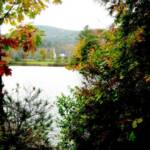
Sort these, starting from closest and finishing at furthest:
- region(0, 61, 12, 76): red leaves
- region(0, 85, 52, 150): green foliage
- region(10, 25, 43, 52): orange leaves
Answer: region(0, 61, 12, 76): red leaves < region(10, 25, 43, 52): orange leaves < region(0, 85, 52, 150): green foliage

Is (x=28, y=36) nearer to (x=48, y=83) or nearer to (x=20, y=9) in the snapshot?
(x=20, y=9)

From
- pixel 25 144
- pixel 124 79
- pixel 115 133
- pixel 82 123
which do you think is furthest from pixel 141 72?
pixel 25 144

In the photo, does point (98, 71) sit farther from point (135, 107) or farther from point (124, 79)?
point (135, 107)

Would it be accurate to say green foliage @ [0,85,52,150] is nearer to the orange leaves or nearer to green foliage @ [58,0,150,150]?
green foliage @ [58,0,150,150]

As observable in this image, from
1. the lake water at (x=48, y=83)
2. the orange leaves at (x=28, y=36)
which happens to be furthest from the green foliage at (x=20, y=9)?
the lake water at (x=48, y=83)

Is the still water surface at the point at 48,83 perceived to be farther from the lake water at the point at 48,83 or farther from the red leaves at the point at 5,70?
the red leaves at the point at 5,70

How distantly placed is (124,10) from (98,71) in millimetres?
1462

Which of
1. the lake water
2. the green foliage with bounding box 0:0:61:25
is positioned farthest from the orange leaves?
the lake water

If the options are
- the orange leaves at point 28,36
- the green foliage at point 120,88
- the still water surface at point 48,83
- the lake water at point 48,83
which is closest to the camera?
the orange leaves at point 28,36

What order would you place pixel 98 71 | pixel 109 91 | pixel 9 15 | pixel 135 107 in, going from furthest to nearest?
1. pixel 98 71
2. pixel 109 91
3. pixel 135 107
4. pixel 9 15

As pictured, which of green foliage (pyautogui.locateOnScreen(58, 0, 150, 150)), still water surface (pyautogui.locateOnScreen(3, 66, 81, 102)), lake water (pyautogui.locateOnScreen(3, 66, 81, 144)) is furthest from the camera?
still water surface (pyautogui.locateOnScreen(3, 66, 81, 102))

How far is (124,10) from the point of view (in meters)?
8.45

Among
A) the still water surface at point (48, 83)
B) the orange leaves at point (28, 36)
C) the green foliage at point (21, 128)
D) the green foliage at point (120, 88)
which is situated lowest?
the still water surface at point (48, 83)

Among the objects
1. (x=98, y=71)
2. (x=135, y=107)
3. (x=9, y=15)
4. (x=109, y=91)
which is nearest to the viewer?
(x=9, y=15)
